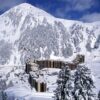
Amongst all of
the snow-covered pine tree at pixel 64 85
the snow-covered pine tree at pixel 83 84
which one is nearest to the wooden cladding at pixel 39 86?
the snow-covered pine tree at pixel 64 85

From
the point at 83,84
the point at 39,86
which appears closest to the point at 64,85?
the point at 83,84

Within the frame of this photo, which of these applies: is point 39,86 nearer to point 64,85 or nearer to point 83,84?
point 64,85

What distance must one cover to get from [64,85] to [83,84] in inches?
126

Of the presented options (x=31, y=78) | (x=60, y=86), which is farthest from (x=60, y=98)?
(x=31, y=78)

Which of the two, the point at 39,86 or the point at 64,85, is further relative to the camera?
the point at 39,86

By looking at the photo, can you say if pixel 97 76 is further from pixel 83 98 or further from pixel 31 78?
pixel 83 98

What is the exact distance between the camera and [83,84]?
5100cm

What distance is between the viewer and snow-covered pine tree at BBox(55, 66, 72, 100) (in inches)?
2074

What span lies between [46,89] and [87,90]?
283ft

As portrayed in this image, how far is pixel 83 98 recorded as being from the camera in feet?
167

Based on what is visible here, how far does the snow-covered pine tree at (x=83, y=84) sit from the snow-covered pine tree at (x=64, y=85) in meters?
1.71

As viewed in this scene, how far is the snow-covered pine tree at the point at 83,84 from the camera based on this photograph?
5069 centimetres

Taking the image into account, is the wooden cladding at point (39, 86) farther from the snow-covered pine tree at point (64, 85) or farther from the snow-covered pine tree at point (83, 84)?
the snow-covered pine tree at point (83, 84)

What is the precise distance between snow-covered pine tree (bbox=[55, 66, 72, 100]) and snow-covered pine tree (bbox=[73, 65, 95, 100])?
5.60 ft
